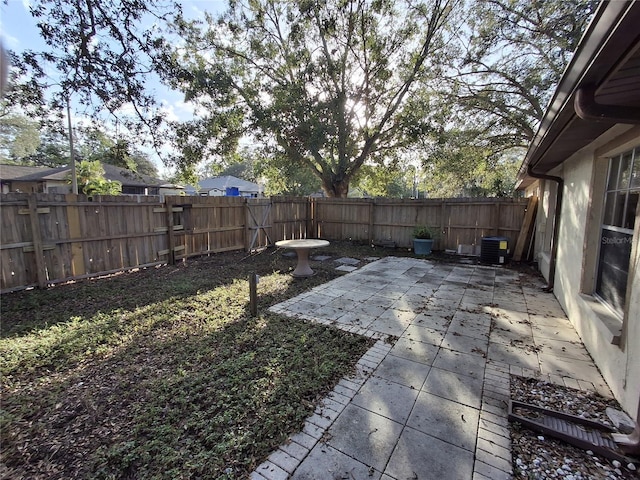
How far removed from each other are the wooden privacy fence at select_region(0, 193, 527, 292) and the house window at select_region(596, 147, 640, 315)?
15.9ft

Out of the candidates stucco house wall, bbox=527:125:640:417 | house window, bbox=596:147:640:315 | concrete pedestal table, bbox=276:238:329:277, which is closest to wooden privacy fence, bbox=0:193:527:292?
concrete pedestal table, bbox=276:238:329:277

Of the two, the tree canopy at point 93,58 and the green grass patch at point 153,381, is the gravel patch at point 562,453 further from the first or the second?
the tree canopy at point 93,58

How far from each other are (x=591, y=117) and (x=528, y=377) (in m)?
2.12

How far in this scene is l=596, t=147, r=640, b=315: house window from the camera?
2.43m

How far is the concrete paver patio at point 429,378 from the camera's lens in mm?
1632

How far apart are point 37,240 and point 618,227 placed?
7633 millimetres

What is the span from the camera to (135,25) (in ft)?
14.3

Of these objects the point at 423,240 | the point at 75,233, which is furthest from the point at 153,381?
the point at 423,240

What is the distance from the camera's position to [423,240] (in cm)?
808

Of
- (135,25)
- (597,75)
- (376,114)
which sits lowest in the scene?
(597,75)

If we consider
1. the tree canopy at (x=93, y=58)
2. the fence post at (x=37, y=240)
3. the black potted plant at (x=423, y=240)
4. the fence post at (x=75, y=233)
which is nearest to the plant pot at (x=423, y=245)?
the black potted plant at (x=423, y=240)

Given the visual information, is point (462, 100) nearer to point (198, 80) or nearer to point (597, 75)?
point (198, 80)

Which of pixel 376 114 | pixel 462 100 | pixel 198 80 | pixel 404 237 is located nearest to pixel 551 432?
pixel 404 237

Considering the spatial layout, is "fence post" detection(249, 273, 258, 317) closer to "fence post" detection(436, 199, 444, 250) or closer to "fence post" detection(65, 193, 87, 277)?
"fence post" detection(65, 193, 87, 277)
